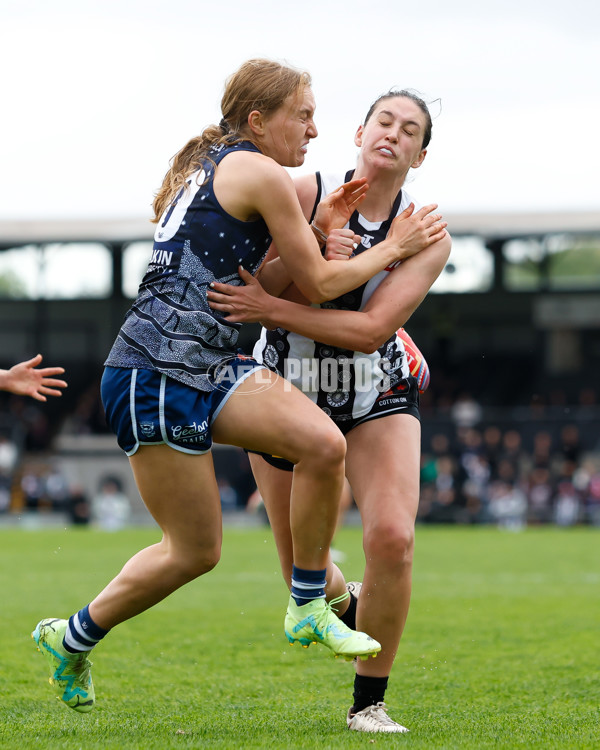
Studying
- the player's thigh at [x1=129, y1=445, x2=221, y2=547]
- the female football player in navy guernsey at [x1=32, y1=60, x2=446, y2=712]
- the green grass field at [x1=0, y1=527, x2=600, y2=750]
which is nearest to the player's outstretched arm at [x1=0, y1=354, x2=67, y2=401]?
the female football player in navy guernsey at [x1=32, y1=60, x2=446, y2=712]

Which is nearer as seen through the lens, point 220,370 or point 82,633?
point 220,370

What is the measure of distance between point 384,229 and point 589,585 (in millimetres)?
6974

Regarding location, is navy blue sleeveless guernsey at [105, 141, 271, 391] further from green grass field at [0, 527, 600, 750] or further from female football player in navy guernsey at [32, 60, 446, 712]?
green grass field at [0, 527, 600, 750]

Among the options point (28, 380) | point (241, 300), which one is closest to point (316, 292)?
point (241, 300)

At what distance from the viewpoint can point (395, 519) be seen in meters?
4.07

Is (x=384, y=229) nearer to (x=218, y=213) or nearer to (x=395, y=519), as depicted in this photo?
(x=218, y=213)

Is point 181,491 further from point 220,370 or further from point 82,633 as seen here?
point 82,633

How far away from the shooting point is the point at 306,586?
12.8 ft

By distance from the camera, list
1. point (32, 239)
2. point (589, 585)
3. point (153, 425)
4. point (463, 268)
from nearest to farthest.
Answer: point (153, 425)
point (589, 585)
point (32, 239)
point (463, 268)

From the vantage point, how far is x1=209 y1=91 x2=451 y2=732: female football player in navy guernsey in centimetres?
407

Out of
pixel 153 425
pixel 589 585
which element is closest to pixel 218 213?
pixel 153 425

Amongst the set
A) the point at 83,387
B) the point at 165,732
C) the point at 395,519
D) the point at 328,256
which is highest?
the point at 328,256

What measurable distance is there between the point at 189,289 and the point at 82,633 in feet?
4.49

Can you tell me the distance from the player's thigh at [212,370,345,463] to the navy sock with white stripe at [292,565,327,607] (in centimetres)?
45
